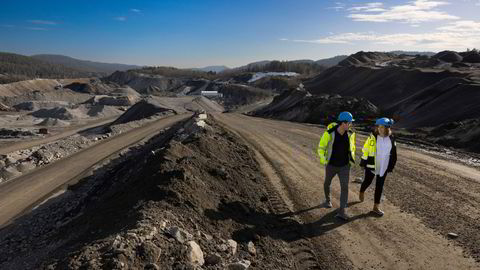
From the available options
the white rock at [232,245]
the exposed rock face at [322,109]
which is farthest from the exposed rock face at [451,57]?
the white rock at [232,245]

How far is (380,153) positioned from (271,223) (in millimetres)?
2906

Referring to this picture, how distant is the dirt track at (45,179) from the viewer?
17.5 metres

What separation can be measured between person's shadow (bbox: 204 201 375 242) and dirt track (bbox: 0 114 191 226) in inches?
432

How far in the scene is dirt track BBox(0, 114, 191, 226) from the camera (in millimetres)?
17511

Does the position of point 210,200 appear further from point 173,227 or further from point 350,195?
point 350,195

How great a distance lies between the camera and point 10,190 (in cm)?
1962

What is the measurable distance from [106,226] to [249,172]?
607cm

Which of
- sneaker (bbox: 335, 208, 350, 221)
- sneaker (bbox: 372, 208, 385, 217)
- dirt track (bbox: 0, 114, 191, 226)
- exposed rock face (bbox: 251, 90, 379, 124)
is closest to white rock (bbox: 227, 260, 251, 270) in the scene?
sneaker (bbox: 335, 208, 350, 221)

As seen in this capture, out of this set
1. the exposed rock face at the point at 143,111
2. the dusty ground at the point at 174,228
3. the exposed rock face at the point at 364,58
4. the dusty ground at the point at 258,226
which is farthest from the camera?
the exposed rock face at the point at 364,58

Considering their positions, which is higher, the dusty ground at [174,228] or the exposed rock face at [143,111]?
the dusty ground at [174,228]

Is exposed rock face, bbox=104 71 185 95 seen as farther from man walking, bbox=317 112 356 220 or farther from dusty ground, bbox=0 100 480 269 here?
man walking, bbox=317 112 356 220

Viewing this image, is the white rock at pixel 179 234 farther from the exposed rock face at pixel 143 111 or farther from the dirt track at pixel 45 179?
the exposed rock face at pixel 143 111

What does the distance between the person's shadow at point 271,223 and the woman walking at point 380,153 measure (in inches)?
27.9

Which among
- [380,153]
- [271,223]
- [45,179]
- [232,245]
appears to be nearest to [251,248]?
[232,245]
